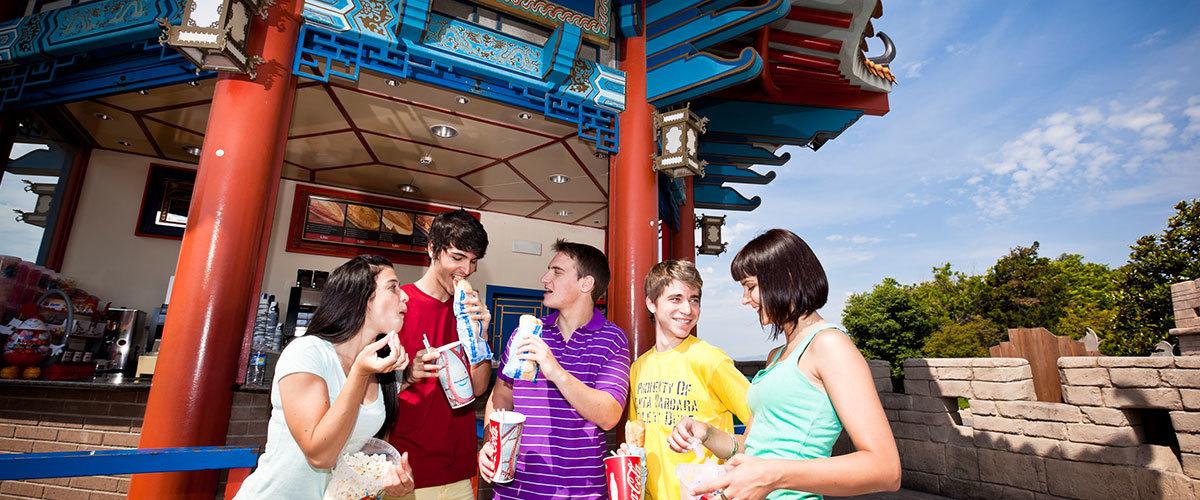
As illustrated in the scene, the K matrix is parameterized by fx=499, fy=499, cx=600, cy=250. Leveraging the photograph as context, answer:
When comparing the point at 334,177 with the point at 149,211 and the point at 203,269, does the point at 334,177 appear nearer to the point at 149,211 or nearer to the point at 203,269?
the point at 149,211

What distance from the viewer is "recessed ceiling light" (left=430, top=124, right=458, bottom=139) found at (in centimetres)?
611

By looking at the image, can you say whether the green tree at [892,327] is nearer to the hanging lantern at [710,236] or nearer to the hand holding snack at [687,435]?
the hanging lantern at [710,236]

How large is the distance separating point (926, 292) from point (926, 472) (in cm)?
3463

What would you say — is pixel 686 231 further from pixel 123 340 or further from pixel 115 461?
pixel 123 340

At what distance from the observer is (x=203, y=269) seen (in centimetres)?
332

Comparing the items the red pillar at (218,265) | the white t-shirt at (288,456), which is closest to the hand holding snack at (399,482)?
the white t-shirt at (288,456)

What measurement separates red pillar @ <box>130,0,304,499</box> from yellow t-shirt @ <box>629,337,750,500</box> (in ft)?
9.28

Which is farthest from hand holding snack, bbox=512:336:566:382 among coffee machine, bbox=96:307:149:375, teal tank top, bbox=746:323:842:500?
coffee machine, bbox=96:307:149:375

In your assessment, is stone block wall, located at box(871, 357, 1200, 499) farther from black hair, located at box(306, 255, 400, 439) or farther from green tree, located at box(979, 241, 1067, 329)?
green tree, located at box(979, 241, 1067, 329)

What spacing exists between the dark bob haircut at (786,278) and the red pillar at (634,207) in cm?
319

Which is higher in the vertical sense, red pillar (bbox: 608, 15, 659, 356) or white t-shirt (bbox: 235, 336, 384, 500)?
red pillar (bbox: 608, 15, 659, 356)

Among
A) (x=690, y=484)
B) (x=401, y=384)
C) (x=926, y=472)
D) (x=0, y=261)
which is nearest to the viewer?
(x=690, y=484)

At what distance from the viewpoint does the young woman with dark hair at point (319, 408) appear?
4.85 feet

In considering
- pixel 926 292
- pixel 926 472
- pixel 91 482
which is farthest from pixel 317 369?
pixel 926 292
